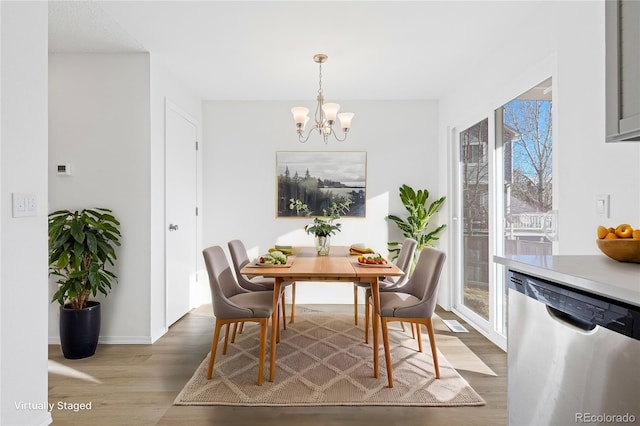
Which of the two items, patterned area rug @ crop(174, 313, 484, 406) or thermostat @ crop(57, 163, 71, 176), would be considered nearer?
patterned area rug @ crop(174, 313, 484, 406)

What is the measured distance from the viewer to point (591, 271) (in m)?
1.14

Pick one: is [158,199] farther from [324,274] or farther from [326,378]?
[326,378]

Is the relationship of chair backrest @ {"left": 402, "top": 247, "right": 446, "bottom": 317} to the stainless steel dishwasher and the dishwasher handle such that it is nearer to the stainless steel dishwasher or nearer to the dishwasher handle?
the stainless steel dishwasher

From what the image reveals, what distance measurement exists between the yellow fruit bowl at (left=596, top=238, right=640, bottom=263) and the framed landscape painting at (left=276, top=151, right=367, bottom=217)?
336 cm

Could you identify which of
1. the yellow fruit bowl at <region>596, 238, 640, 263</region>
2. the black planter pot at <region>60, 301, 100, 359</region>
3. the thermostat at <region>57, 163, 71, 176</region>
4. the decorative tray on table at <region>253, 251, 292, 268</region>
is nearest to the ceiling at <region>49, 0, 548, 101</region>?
the thermostat at <region>57, 163, 71, 176</region>

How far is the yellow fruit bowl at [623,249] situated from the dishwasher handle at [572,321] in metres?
0.41

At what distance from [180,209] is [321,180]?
173 cm

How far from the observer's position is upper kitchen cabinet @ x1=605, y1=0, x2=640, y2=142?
1.24 m

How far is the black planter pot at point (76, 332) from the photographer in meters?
2.86

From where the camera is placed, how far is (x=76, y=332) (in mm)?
2865
